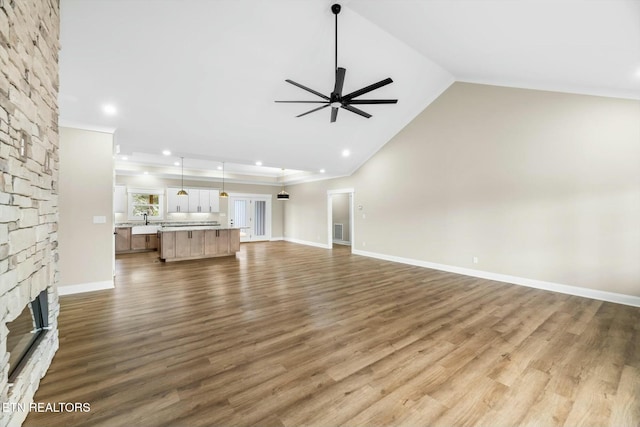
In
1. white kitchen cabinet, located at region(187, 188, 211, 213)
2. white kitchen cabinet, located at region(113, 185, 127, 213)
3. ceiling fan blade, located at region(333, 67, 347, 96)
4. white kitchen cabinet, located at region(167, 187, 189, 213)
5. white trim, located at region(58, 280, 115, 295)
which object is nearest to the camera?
ceiling fan blade, located at region(333, 67, 347, 96)

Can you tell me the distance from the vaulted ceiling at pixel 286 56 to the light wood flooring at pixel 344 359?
10.6 feet

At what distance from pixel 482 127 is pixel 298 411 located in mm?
5997

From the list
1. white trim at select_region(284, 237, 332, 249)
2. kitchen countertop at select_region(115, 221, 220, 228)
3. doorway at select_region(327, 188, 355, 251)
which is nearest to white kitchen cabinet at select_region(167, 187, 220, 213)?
kitchen countertop at select_region(115, 221, 220, 228)

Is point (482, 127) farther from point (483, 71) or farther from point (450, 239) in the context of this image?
point (450, 239)

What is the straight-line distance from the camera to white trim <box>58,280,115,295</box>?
→ 4.22 meters

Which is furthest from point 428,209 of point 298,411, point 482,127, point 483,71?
point 298,411

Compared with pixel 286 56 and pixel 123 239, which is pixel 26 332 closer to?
pixel 286 56

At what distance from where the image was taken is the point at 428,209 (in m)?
6.30

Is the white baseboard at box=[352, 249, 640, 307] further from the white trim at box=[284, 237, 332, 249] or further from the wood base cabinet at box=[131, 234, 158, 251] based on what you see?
the wood base cabinet at box=[131, 234, 158, 251]

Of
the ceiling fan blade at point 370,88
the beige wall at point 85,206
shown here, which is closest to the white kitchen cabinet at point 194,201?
the beige wall at point 85,206

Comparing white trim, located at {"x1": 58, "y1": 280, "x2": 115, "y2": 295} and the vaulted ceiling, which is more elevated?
the vaulted ceiling

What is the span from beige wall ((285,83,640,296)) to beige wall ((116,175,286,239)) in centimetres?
610

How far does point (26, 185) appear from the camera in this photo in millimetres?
1707

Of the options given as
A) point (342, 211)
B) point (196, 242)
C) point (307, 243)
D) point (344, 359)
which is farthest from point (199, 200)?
point (344, 359)
